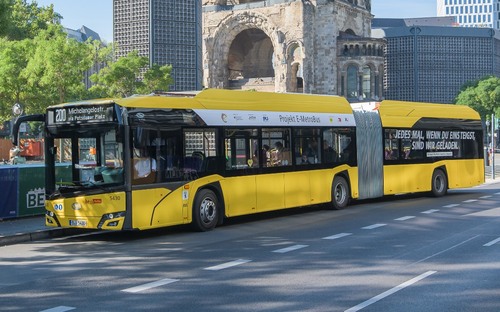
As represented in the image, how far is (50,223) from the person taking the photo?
13.9 meters

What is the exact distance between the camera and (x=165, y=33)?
234 feet

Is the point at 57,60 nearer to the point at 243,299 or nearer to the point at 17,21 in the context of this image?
the point at 17,21

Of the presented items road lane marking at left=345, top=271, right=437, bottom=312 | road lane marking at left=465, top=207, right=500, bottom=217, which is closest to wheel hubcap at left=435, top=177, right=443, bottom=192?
road lane marking at left=465, top=207, right=500, bottom=217

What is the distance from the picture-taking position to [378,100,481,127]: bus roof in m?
21.5

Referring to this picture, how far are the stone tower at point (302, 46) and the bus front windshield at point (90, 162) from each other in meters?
71.8

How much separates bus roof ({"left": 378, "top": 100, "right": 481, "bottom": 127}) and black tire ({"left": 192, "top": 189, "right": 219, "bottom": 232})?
8.18m

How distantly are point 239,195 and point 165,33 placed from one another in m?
58.0

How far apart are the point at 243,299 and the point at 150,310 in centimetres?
111

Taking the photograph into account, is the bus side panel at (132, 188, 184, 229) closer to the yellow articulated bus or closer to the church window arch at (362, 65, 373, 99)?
the yellow articulated bus

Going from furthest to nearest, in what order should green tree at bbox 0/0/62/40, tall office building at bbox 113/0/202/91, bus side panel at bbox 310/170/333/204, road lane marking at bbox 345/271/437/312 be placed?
tall office building at bbox 113/0/202/91, green tree at bbox 0/0/62/40, bus side panel at bbox 310/170/333/204, road lane marking at bbox 345/271/437/312

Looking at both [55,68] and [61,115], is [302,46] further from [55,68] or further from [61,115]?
[61,115]

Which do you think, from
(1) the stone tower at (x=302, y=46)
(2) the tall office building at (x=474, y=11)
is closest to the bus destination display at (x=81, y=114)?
(1) the stone tower at (x=302, y=46)

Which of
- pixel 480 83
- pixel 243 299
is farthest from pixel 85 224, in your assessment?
pixel 480 83

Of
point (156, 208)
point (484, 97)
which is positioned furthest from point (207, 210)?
point (484, 97)
